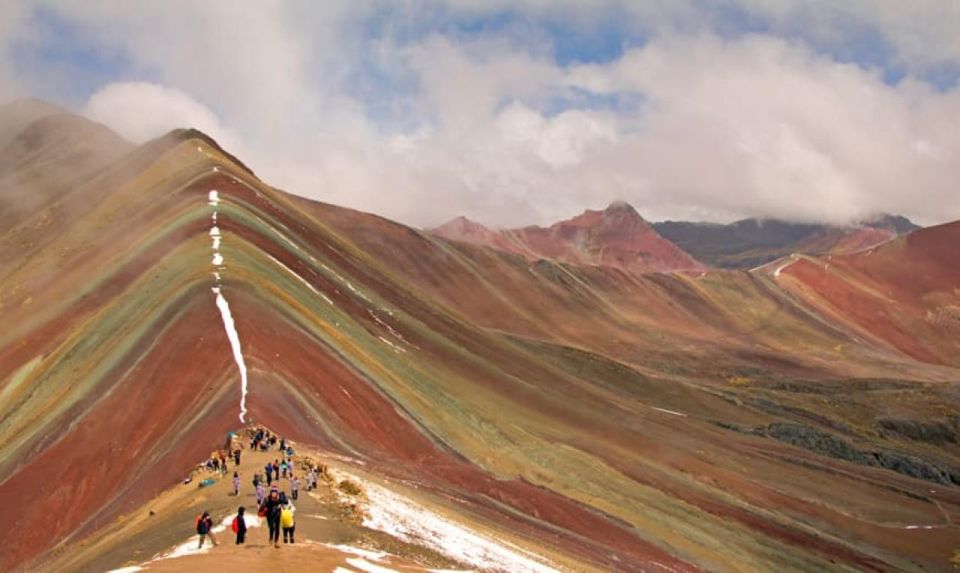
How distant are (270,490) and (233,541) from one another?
441 cm

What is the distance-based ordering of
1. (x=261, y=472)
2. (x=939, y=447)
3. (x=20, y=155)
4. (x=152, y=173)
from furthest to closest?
(x=20, y=155)
(x=939, y=447)
(x=152, y=173)
(x=261, y=472)

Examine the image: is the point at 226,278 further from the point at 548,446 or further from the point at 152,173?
the point at 152,173

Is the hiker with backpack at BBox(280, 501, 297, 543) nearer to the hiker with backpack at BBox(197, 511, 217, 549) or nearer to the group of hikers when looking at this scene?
the group of hikers

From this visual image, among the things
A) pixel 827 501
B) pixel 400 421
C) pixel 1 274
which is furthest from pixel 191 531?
pixel 1 274

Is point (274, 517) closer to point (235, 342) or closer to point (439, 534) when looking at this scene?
point (439, 534)

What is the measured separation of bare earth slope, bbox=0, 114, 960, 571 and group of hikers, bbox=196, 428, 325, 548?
2.65 metres

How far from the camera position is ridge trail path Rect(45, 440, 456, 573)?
2209 centimetres

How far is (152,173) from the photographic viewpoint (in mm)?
121188

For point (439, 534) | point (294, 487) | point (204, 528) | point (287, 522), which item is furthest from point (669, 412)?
point (287, 522)

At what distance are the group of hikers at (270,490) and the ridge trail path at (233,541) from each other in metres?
0.27

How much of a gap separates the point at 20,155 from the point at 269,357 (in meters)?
164

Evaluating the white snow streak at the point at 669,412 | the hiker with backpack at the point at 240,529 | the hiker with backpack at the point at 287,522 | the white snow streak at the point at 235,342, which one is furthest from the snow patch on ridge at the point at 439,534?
the white snow streak at the point at 669,412

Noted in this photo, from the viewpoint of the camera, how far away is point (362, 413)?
2184 inches

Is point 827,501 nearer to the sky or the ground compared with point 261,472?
nearer to the ground
